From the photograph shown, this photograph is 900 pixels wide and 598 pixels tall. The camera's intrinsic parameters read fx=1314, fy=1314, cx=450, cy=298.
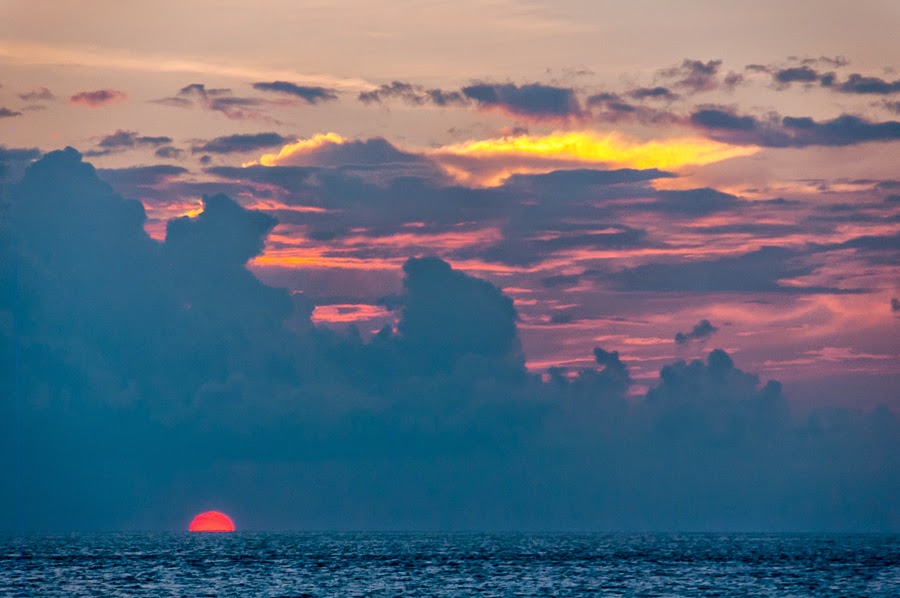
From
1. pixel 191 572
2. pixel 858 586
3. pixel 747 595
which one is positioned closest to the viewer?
pixel 747 595

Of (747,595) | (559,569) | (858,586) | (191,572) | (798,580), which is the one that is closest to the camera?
(747,595)

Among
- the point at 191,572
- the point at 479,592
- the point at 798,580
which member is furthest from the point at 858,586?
the point at 191,572

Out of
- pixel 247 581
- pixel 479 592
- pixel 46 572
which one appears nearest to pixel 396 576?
pixel 247 581

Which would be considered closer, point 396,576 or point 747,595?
point 747,595

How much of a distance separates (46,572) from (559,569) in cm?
7049

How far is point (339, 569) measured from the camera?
7357 inches

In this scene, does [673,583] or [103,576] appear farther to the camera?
[103,576]

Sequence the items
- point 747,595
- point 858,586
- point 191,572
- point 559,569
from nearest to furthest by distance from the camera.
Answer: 1. point 747,595
2. point 858,586
3. point 191,572
4. point 559,569

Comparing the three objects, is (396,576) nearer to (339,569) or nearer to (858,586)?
(339,569)

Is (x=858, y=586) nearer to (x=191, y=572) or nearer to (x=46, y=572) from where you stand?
(x=191, y=572)

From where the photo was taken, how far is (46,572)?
6934 inches

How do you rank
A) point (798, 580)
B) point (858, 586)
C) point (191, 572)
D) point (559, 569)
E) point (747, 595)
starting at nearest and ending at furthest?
point (747, 595) < point (858, 586) < point (798, 580) < point (191, 572) < point (559, 569)

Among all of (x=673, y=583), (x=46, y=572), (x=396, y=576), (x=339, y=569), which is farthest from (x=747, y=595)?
(x=46, y=572)

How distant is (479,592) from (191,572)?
55874mm
